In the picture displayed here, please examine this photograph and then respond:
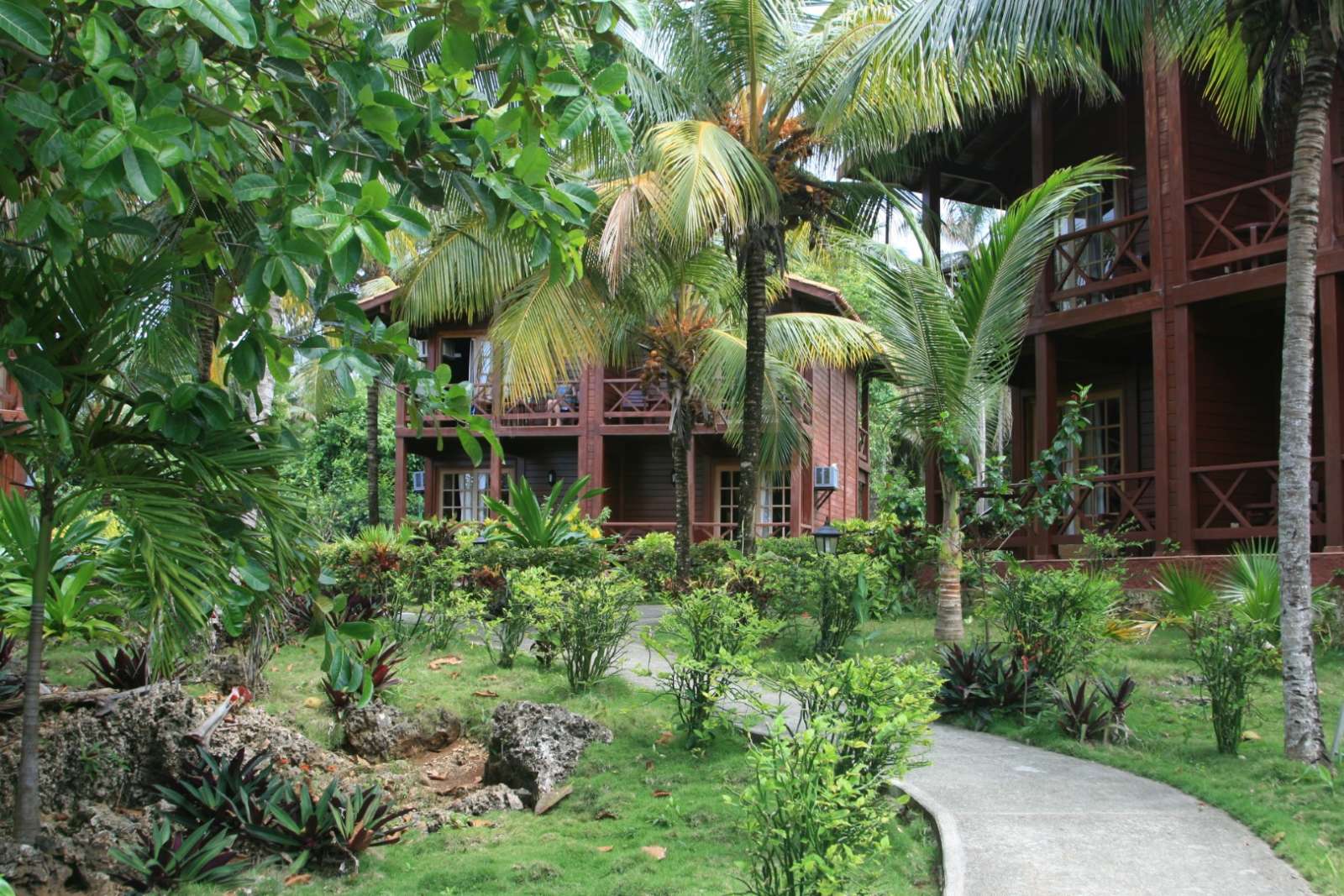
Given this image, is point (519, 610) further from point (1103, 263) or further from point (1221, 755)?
point (1103, 263)

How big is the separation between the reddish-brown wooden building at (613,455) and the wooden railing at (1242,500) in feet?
30.0

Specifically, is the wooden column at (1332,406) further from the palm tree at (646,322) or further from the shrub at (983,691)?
the palm tree at (646,322)

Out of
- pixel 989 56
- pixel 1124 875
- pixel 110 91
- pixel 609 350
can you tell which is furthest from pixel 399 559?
pixel 110 91

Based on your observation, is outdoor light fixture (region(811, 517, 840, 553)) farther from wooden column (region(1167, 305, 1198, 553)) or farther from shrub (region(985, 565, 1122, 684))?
wooden column (region(1167, 305, 1198, 553))

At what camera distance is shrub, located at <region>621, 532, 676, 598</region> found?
18.6m

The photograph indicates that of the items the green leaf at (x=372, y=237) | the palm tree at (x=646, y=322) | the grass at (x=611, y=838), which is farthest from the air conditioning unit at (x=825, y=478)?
the green leaf at (x=372, y=237)

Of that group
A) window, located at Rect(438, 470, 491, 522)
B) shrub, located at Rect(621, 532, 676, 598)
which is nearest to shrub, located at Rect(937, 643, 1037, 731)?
shrub, located at Rect(621, 532, 676, 598)

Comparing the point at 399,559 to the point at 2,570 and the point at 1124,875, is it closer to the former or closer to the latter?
the point at 2,570

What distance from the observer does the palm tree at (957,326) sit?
35.1 feet

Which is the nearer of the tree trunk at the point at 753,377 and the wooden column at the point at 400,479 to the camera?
the tree trunk at the point at 753,377

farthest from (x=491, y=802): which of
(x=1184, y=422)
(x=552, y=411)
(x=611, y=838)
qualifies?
(x=552, y=411)

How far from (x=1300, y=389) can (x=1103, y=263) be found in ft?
29.6

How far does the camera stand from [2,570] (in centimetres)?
764

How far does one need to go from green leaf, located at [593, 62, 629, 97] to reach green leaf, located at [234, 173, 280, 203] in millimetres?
1110
